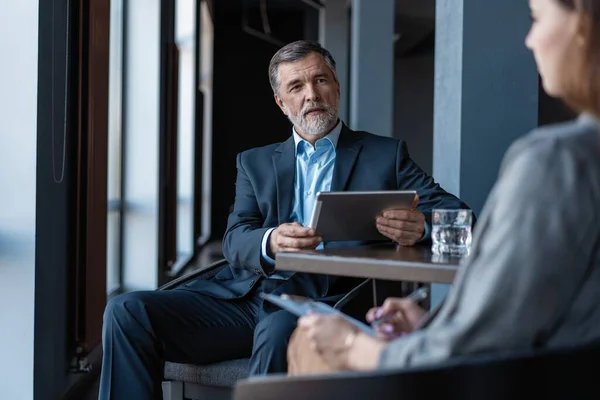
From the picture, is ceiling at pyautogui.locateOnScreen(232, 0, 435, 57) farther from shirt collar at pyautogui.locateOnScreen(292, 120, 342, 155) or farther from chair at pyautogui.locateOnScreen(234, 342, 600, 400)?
chair at pyautogui.locateOnScreen(234, 342, 600, 400)

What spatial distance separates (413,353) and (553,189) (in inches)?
13.0

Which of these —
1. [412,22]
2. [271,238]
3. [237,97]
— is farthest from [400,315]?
[237,97]

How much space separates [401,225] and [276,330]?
466 mm

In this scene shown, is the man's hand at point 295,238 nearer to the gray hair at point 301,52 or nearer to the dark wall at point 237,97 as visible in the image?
the gray hair at point 301,52

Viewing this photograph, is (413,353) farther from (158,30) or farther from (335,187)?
(158,30)

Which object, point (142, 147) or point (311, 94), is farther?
point (142, 147)

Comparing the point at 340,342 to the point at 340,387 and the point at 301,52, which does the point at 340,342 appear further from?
the point at 301,52

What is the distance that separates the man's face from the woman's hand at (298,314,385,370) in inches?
60.1

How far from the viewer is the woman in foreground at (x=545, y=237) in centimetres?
110

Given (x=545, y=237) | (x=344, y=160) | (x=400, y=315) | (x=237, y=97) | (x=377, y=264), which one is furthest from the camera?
(x=237, y=97)

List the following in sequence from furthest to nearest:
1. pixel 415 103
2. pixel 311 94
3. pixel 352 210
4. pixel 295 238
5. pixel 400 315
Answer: pixel 415 103 < pixel 311 94 < pixel 295 238 < pixel 352 210 < pixel 400 315

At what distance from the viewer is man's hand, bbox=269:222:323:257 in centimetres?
226

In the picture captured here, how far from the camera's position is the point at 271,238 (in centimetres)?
246

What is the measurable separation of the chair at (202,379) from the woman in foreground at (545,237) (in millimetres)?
1281
